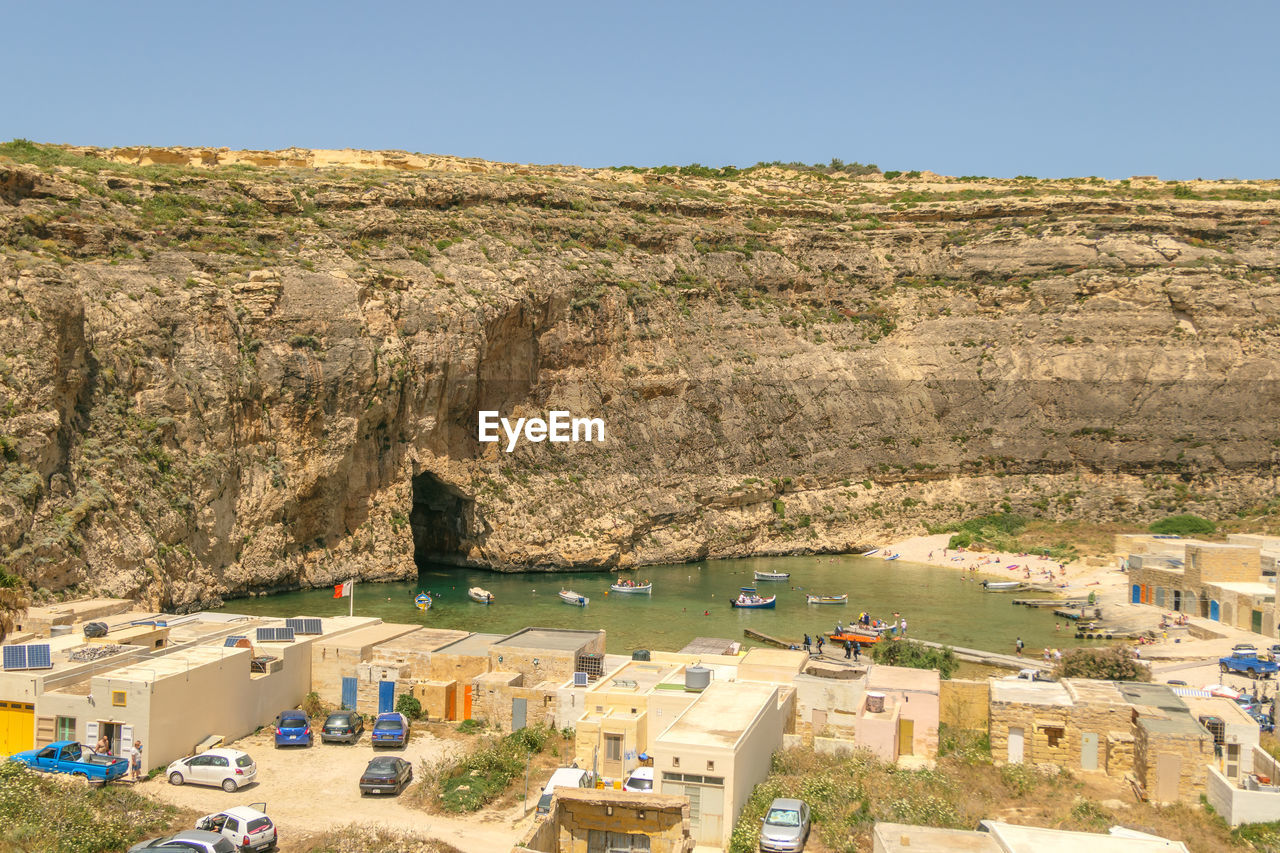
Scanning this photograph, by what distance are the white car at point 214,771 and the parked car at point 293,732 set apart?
256cm

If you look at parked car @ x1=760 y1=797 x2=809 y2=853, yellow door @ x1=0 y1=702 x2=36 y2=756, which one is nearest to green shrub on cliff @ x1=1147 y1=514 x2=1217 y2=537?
parked car @ x1=760 y1=797 x2=809 y2=853

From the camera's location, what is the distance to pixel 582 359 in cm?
6669

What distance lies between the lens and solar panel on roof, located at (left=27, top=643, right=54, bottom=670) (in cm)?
2464

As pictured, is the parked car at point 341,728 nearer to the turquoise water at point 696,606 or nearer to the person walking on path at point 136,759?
the person walking on path at point 136,759

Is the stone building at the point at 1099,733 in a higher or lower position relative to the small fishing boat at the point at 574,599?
higher

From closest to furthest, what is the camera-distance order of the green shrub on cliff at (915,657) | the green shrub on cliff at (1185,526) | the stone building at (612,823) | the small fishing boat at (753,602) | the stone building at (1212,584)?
the stone building at (612,823)
the green shrub on cliff at (915,657)
the stone building at (1212,584)
the small fishing boat at (753,602)
the green shrub on cliff at (1185,526)

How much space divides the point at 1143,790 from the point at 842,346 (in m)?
56.1

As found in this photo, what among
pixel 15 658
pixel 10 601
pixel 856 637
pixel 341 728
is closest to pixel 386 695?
pixel 341 728

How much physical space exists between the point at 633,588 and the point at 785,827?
3676 cm

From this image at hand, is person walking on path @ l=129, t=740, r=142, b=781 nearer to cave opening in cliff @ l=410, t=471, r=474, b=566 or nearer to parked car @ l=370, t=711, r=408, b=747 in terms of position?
parked car @ l=370, t=711, r=408, b=747

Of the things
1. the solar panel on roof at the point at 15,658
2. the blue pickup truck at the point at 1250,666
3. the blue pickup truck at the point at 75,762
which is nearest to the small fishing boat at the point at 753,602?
the blue pickup truck at the point at 1250,666

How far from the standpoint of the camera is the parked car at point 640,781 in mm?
21250

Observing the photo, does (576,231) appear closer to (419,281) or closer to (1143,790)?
(419,281)

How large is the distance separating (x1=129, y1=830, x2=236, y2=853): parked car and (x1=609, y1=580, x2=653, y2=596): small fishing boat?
37.7 m
